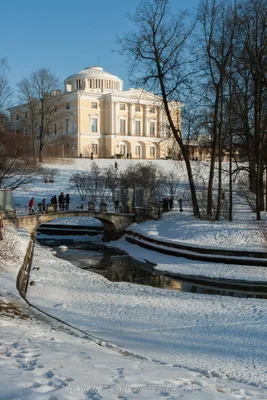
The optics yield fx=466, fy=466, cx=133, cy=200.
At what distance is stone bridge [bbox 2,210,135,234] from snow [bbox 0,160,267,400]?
8270 millimetres

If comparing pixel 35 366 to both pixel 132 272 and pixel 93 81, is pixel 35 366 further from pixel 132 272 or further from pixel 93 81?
pixel 93 81

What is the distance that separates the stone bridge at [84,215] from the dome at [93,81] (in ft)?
150

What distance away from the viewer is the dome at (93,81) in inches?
3019

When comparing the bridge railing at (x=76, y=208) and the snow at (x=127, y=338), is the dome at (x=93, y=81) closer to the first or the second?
the bridge railing at (x=76, y=208)

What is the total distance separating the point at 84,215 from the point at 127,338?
22067 mm

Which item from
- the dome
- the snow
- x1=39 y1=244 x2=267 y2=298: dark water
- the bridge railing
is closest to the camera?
the snow

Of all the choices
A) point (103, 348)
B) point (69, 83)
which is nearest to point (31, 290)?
point (103, 348)

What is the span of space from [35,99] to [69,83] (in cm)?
2051

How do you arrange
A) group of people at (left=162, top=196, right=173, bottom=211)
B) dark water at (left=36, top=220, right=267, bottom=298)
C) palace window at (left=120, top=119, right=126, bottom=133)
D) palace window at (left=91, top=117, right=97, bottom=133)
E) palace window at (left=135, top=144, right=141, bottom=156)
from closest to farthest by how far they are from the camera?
dark water at (left=36, top=220, right=267, bottom=298), group of people at (left=162, top=196, right=173, bottom=211), palace window at (left=91, top=117, right=97, bottom=133), palace window at (left=120, top=119, right=126, bottom=133), palace window at (left=135, top=144, right=141, bottom=156)

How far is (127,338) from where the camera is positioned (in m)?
11.0

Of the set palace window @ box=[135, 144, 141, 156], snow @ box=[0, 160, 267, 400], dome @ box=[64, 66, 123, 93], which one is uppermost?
dome @ box=[64, 66, 123, 93]

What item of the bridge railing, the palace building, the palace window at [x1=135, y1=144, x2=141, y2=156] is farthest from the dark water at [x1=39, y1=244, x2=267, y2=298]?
the palace window at [x1=135, y1=144, x2=141, y2=156]

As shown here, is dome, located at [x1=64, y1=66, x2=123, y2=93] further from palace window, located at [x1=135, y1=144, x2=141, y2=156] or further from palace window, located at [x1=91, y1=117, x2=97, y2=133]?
palace window, located at [x1=135, y1=144, x2=141, y2=156]

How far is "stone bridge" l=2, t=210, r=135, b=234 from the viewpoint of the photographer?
97.4ft
